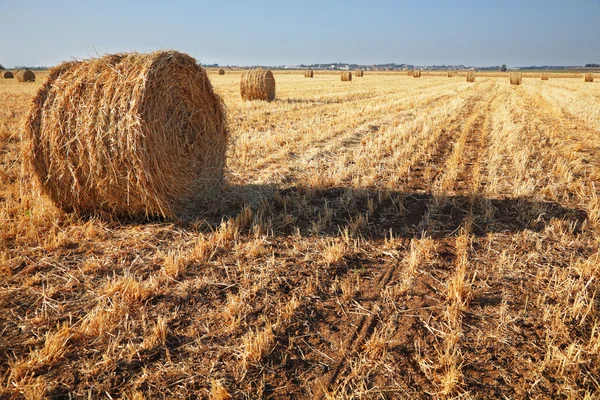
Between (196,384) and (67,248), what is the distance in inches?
103

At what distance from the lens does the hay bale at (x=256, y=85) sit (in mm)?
17047

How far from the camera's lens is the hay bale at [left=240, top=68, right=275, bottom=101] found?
1705 centimetres

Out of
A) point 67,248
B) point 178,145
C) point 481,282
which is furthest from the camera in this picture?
point 178,145

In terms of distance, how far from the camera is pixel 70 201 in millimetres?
4688

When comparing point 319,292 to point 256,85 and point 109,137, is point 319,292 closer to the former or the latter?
point 109,137

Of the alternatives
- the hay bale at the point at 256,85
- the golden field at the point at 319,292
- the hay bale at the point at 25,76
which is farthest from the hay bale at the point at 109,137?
the hay bale at the point at 25,76

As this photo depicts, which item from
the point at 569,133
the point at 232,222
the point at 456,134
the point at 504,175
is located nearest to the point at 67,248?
the point at 232,222

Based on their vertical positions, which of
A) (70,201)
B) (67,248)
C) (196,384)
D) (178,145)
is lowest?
(196,384)

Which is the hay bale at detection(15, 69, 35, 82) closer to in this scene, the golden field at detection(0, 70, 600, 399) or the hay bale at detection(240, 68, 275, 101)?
the hay bale at detection(240, 68, 275, 101)

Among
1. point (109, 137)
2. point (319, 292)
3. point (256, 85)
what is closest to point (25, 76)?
point (256, 85)

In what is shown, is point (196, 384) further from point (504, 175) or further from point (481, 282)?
point (504, 175)

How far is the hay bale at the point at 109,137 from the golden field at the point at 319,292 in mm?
374

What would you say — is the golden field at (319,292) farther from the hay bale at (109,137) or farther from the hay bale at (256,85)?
the hay bale at (256,85)

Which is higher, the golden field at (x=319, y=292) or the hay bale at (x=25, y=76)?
the hay bale at (x=25, y=76)
